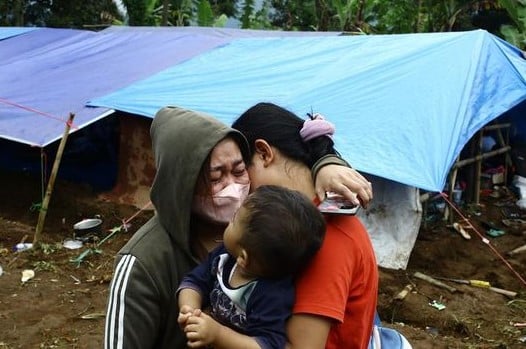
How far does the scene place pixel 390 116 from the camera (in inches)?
205

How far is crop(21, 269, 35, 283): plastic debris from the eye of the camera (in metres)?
4.99

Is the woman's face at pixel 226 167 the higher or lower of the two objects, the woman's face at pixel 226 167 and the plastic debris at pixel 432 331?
the higher

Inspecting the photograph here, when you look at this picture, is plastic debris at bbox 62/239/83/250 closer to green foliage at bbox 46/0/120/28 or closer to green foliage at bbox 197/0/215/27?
green foliage at bbox 197/0/215/27

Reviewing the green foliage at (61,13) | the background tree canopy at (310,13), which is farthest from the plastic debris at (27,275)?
the green foliage at (61,13)

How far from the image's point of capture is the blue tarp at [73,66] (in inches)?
254

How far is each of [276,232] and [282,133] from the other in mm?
364

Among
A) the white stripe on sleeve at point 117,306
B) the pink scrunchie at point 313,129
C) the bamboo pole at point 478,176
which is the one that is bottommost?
the bamboo pole at point 478,176

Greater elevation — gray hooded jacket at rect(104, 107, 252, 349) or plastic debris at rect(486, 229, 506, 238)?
gray hooded jacket at rect(104, 107, 252, 349)

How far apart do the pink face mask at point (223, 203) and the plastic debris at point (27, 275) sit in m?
3.83

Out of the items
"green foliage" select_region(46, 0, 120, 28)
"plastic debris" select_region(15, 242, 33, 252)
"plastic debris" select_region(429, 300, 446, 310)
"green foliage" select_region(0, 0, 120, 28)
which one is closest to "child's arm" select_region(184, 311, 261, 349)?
"plastic debris" select_region(429, 300, 446, 310)

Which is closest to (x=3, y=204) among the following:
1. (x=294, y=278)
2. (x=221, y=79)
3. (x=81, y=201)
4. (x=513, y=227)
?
(x=81, y=201)

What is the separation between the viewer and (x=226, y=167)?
1.59 metres

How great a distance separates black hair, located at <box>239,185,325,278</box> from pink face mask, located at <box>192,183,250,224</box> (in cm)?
21

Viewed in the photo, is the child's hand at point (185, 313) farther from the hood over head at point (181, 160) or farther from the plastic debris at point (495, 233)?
the plastic debris at point (495, 233)
